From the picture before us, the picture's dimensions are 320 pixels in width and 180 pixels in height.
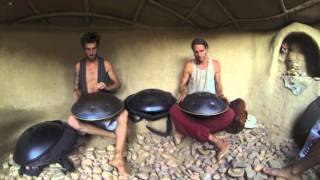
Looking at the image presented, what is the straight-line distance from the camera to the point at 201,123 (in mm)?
4602

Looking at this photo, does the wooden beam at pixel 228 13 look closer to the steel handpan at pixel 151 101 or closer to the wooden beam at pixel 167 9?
the wooden beam at pixel 167 9

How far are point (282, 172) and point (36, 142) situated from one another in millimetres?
2383

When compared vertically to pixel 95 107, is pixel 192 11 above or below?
above

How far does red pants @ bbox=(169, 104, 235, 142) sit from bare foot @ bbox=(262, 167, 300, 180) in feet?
2.05

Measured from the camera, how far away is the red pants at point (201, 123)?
4.54 metres

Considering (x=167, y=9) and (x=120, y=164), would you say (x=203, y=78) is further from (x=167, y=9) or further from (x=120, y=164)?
(x=120, y=164)

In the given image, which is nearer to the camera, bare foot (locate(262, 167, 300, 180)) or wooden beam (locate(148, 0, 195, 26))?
bare foot (locate(262, 167, 300, 180))

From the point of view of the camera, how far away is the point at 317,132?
171 inches

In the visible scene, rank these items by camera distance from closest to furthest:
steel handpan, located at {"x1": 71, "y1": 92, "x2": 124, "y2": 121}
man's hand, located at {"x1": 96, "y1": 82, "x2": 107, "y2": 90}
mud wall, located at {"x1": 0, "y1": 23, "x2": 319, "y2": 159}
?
1. steel handpan, located at {"x1": 71, "y1": 92, "x2": 124, "y2": 121}
2. man's hand, located at {"x1": 96, "y1": 82, "x2": 107, "y2": 90}
3. mud wall, located at {"x1": 0, "y1": 23, "x2": 319, "y2": 159}

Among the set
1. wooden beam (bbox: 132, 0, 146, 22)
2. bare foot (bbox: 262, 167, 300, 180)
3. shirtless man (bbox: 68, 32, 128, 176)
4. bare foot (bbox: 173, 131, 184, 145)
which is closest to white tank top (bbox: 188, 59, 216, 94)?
bare foot (bbox: 173, 131, 184, 145)

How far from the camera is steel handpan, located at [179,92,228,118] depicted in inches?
175

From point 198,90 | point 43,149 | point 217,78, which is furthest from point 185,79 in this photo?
point 43,149

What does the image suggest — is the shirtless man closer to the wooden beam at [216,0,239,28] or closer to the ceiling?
the ceiling

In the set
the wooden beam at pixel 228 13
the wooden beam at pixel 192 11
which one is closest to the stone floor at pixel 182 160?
the wooden beam at pixel 228 13
